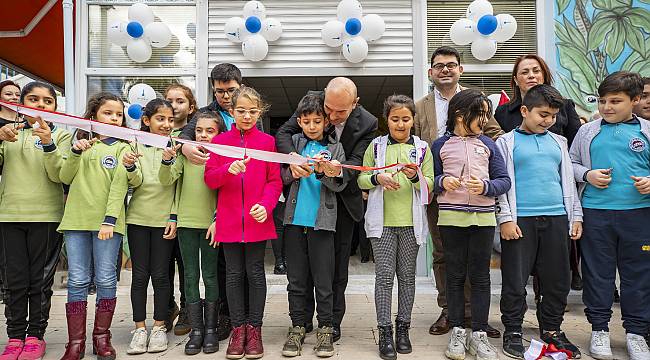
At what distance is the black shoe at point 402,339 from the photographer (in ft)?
9.89

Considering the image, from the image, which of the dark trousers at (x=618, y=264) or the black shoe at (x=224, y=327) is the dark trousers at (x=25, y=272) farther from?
the dark trousers at (x=618, y=264)

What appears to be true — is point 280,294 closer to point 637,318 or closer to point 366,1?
point 637,318

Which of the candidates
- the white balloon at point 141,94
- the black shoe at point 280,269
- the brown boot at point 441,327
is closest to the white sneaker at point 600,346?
the brown boot at point 441,327

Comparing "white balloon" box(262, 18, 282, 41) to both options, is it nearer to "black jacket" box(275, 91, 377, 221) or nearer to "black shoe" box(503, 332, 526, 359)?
"black jacket" box(275, 91, 377, 221)

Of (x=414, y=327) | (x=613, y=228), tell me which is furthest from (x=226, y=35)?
(x=613, y=228)

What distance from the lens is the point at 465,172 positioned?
116 inches

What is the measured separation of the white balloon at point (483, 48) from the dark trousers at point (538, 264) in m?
2.78

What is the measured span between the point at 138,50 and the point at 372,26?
2.62 meters

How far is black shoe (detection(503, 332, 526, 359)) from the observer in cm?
294

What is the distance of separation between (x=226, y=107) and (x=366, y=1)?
298 centimetres

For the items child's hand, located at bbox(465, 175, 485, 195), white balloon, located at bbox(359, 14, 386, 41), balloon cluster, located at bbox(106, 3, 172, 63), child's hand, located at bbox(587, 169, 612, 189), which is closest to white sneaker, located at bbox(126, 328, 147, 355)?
child's hand, located at bbox(465, 175, 485, 195)

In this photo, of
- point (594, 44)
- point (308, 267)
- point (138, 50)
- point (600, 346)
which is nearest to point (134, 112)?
point (138, 50)

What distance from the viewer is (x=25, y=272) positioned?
299 centimetres

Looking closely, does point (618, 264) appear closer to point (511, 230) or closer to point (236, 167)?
point (511, 230)
